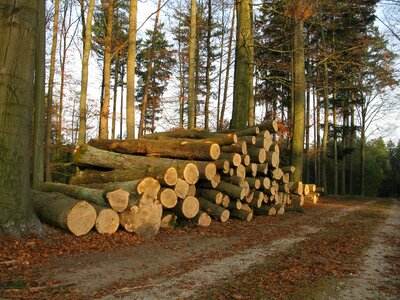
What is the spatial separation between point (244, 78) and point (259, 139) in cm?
311

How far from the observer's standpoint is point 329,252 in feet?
22.3

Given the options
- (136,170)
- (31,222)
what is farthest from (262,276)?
(136,170)

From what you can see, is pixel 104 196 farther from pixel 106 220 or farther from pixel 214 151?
pixel 214 151

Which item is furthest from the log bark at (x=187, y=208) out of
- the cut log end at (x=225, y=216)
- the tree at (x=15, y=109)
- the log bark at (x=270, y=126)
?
the log bark at (x=270, y=126)

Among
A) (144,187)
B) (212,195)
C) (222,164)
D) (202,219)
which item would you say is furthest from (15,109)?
(212,195)

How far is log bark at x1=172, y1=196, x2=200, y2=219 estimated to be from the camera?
29.8ft

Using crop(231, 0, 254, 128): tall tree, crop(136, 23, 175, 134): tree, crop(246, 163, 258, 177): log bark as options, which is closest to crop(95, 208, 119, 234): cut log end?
crop(246, 163, 258, 177): log bark

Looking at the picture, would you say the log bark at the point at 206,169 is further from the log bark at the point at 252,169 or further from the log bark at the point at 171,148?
the log bark at the point at 252,169

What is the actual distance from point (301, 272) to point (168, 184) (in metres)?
4.05

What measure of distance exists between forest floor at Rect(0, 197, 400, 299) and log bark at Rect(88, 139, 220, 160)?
209 cm

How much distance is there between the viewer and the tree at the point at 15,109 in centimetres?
620

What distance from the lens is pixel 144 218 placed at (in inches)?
317

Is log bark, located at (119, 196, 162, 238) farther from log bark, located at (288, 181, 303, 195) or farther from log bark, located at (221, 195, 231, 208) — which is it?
log bark, located at (288, 181, 303, 195)

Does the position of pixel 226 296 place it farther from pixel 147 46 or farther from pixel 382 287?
pixel 147 46
